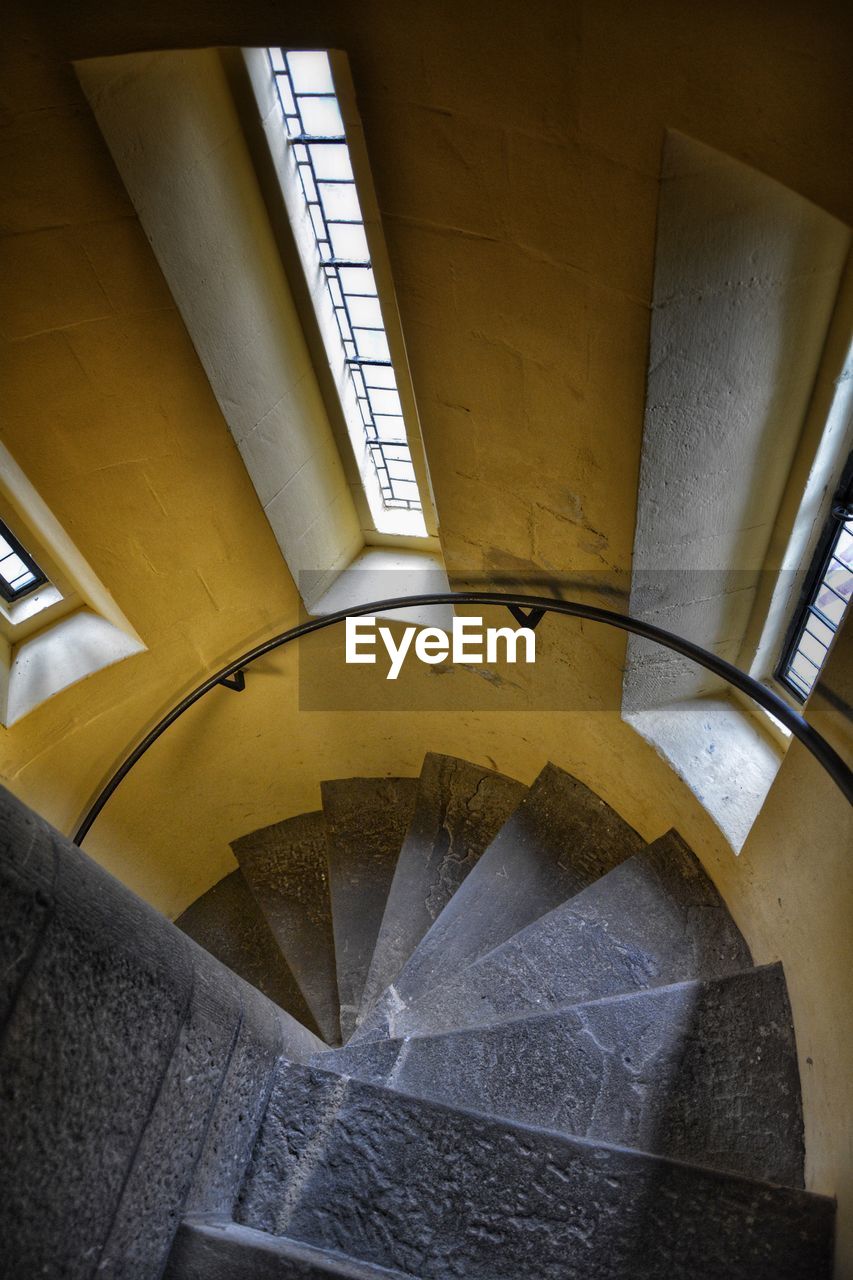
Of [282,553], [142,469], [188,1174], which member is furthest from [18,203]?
[188,1174]

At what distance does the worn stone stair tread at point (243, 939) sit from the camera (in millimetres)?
4098

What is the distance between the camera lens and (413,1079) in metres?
2.46

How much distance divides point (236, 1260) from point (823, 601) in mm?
2268

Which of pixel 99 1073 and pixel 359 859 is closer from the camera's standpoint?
pixel 99 1073

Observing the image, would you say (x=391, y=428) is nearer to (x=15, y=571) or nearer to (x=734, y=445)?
(x=734, y=445)

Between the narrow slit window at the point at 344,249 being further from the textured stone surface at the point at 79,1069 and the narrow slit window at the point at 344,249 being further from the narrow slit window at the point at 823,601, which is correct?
the textured stone surface at the point at 79,1069

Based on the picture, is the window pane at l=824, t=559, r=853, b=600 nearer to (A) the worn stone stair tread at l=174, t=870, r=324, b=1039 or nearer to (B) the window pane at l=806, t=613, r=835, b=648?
(B) the window pane at l=806, t=613, r=835, b=648

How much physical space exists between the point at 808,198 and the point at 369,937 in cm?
342

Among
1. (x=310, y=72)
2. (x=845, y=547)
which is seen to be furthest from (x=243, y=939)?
(x=310, y=72)

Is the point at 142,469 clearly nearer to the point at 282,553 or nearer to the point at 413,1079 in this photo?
the point at 282,553

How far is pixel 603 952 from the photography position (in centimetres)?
290

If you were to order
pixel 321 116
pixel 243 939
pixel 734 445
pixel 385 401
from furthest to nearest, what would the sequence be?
pixel 243 939
pixel 385 401
pixel 321 116
pixel 734 445

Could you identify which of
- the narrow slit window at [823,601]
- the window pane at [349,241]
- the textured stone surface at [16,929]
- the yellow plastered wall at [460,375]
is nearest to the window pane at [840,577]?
the narrow slit window at [823,601]

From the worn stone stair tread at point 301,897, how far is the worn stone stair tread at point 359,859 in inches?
6.4
